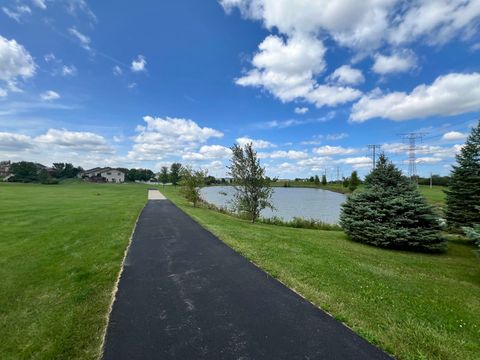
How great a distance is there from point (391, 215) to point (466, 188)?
502cm

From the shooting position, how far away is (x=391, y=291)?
18.7 ft

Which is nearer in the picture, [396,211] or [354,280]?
[354,280]

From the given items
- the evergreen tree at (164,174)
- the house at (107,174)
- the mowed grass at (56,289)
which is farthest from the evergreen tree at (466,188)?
the house at (107,174)

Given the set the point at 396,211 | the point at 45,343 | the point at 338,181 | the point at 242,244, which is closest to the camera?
the point at 45,343

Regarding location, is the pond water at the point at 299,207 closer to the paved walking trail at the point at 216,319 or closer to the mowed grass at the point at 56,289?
the mowed grass at the point at 56,289

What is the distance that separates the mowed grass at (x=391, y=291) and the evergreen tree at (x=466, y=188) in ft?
14.1

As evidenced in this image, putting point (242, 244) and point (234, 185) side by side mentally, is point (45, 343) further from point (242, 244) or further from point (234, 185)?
point (234, 185)

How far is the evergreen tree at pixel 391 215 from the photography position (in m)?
11.2

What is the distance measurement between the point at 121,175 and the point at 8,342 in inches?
4616

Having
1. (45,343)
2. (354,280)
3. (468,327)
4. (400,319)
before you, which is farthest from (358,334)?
(45,343)

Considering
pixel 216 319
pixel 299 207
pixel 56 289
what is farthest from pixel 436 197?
pixel 56 289

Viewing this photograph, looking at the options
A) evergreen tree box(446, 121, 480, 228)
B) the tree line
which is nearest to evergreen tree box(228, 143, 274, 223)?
the tree line

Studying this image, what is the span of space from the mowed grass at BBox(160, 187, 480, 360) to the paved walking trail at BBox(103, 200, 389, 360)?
427 mm

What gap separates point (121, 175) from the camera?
368 ft
